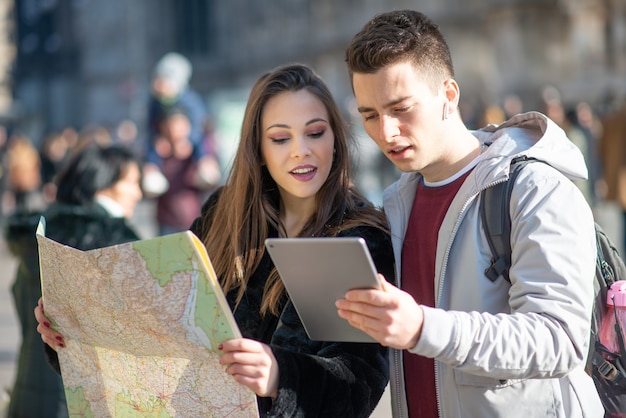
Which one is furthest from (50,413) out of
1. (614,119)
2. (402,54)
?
(614,119)

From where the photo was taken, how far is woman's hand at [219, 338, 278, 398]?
2.46m

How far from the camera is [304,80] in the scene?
3141mm

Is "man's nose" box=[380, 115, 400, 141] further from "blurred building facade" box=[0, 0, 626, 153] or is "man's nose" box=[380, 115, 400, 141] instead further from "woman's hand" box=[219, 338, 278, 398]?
"blurred building facade" box=[0, 0, 626, 153]

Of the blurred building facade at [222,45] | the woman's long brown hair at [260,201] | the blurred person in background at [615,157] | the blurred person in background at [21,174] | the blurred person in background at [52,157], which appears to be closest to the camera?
the woman's long brown hair at [260,201]

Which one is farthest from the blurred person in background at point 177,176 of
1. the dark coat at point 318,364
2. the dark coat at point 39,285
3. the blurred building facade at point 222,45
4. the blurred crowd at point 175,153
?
the blurred building facade at point 222,45

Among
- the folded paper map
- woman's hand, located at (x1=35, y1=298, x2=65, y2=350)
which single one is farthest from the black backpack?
woman's hand, located at (x1=35, y1=298, x2=65, y2=350)

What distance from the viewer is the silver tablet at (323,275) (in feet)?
7.49

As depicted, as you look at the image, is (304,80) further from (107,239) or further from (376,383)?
(107,239)

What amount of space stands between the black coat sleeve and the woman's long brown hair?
17cm

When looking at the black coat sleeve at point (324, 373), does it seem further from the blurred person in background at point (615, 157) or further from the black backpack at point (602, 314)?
the blurred person in background at point (615, 157)

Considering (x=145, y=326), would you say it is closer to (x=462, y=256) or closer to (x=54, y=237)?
(x=462, y=256)

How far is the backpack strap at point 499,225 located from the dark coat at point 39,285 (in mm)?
2165

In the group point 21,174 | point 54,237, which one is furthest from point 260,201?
point 21,174

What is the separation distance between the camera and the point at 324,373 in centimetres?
273
